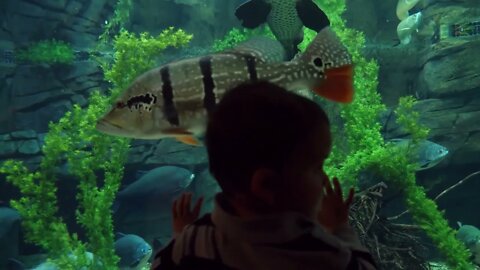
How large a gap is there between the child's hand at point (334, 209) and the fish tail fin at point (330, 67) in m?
0.80

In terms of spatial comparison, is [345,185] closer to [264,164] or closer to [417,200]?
[417,200]

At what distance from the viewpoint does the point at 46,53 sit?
10492mm

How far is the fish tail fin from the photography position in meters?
2.25

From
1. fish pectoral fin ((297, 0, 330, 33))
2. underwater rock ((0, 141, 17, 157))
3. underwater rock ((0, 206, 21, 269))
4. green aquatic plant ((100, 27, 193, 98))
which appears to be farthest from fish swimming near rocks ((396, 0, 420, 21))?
underwater rock ((0, 206, 21, 269))

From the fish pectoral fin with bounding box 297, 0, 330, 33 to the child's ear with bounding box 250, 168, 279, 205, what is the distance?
9.33 feet

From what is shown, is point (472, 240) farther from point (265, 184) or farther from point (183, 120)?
point (265, 184)

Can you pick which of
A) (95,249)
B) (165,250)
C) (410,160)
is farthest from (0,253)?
(165,250)

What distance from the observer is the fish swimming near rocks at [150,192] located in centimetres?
723

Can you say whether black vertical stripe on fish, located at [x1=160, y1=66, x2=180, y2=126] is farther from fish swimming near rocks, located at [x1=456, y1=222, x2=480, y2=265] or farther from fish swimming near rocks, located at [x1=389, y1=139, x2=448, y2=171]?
fish swimming near rocks, located at [x1=456, y1=222, x2=480, y2=265]

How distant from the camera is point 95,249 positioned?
561 centimetres

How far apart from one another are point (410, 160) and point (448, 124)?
316 cm

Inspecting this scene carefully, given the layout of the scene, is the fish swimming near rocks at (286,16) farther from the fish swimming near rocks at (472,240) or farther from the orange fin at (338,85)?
the fish swimming near rocks at (472,240)

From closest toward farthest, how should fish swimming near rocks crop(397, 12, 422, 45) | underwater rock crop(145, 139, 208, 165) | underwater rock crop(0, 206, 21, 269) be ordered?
underwater rock crop(0, 206, 21, 269) < underwater rock crop(145, 139, 208, 165) < fish swimming near rocks crop(397, 12, 422, 45)

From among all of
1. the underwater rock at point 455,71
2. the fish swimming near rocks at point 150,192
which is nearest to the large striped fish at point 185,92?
the fish swimming near rocks at point 150,192
